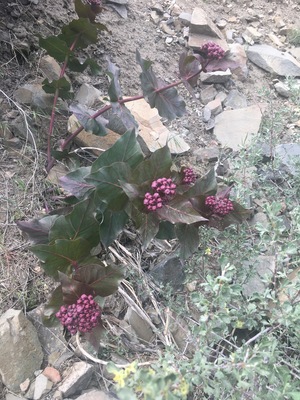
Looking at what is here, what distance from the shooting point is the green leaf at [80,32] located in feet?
6.71

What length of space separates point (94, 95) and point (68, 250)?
46.9 inches

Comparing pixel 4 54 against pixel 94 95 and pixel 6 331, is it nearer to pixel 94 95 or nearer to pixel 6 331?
pixel 94 95

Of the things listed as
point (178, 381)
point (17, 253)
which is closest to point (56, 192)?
point (17, 253)

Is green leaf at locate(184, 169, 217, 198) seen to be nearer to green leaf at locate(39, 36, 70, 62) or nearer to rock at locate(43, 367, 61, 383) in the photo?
rock at locate(43, 367, 61, 383)

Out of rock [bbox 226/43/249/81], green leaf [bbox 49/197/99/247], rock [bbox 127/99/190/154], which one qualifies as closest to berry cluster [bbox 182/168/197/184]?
green leaf [bbox 49/197/99/247]

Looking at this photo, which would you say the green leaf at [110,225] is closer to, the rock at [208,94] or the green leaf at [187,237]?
the green leaf at [187,237]

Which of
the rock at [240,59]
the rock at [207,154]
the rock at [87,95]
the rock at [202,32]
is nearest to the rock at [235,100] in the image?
the rock at [240,59]

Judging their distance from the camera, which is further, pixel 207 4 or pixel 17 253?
pixel 207 4

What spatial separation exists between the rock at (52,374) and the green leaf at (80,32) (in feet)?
4.50

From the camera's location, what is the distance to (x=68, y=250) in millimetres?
1596

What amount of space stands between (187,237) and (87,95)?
121cm

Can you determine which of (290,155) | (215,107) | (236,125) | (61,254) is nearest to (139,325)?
(61,254)

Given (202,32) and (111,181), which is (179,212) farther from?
(202,32)

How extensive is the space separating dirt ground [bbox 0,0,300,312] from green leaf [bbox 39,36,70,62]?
32 centimetres
